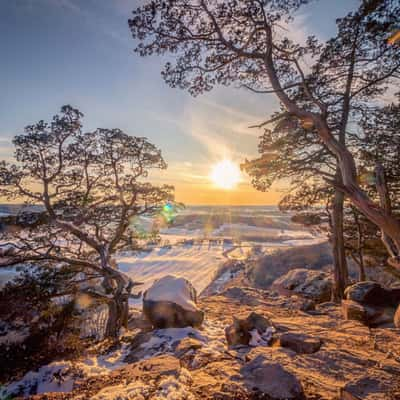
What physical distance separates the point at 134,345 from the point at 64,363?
1624 mm

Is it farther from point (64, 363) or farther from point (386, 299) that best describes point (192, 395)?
point (386, 299)

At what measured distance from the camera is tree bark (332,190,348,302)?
857 cm

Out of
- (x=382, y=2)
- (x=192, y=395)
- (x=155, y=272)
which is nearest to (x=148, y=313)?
(x=192, y=395)

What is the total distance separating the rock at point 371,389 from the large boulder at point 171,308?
14.2ft

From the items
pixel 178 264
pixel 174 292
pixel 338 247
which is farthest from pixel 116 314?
pixel 178 264

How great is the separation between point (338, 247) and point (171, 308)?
22.2ft

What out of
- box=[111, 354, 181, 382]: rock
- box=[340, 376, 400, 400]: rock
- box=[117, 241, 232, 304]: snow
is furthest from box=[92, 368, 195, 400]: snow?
box=[117, 241, 232, 304]: snow

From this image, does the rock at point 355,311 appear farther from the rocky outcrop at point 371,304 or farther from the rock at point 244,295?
the rock at point 244,295

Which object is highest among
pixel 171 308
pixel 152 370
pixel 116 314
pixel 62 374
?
pixel 152 370

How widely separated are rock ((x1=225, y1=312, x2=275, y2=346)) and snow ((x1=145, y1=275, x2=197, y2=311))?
1.78 metres

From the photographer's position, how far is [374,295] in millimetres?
6832

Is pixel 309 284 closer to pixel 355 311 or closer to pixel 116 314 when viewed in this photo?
pixel 355 311

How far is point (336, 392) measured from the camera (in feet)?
8.60

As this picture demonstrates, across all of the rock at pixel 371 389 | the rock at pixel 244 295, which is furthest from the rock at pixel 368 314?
the rock at pixel 371 389
